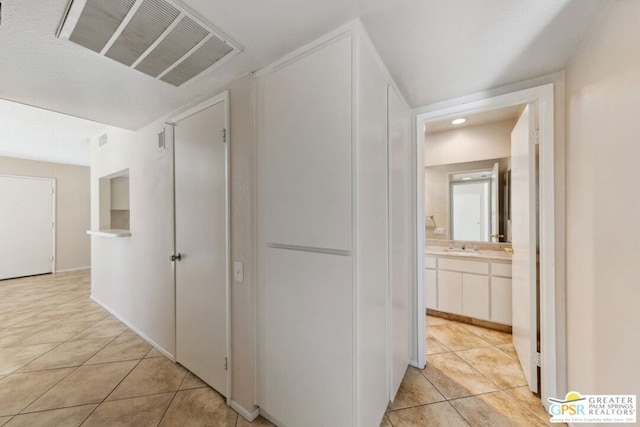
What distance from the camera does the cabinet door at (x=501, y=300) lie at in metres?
2.59

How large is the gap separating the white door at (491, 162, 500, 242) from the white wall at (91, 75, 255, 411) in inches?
122

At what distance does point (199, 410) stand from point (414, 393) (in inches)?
62.2

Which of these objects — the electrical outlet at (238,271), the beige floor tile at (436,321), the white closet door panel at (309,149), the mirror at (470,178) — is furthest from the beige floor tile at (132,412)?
the mirror at (470,178)

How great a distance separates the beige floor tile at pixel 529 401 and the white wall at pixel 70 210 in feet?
26.7

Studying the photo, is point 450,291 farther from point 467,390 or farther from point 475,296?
point 467,390

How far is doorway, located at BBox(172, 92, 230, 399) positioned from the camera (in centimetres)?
174

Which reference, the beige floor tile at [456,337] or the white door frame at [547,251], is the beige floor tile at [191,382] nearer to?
the beige floor tile at [456,337]

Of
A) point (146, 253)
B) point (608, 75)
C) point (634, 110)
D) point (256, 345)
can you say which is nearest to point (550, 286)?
point (634, 110)

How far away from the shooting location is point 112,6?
1.06 meters

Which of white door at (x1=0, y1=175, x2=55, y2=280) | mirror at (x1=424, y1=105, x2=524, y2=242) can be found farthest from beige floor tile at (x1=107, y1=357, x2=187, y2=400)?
white door at (x1=0, y1=175, x2=55, y2=280)

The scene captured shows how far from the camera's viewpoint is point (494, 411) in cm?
161

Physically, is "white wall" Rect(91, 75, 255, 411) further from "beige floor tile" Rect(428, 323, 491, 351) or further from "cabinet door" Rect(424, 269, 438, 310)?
"cabinet door" Rect(424, 269, 438, 310)

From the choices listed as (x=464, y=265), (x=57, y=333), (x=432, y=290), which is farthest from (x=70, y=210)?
(x=464, y=265)

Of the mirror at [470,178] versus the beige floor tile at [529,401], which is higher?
the mirror at [470,178]
